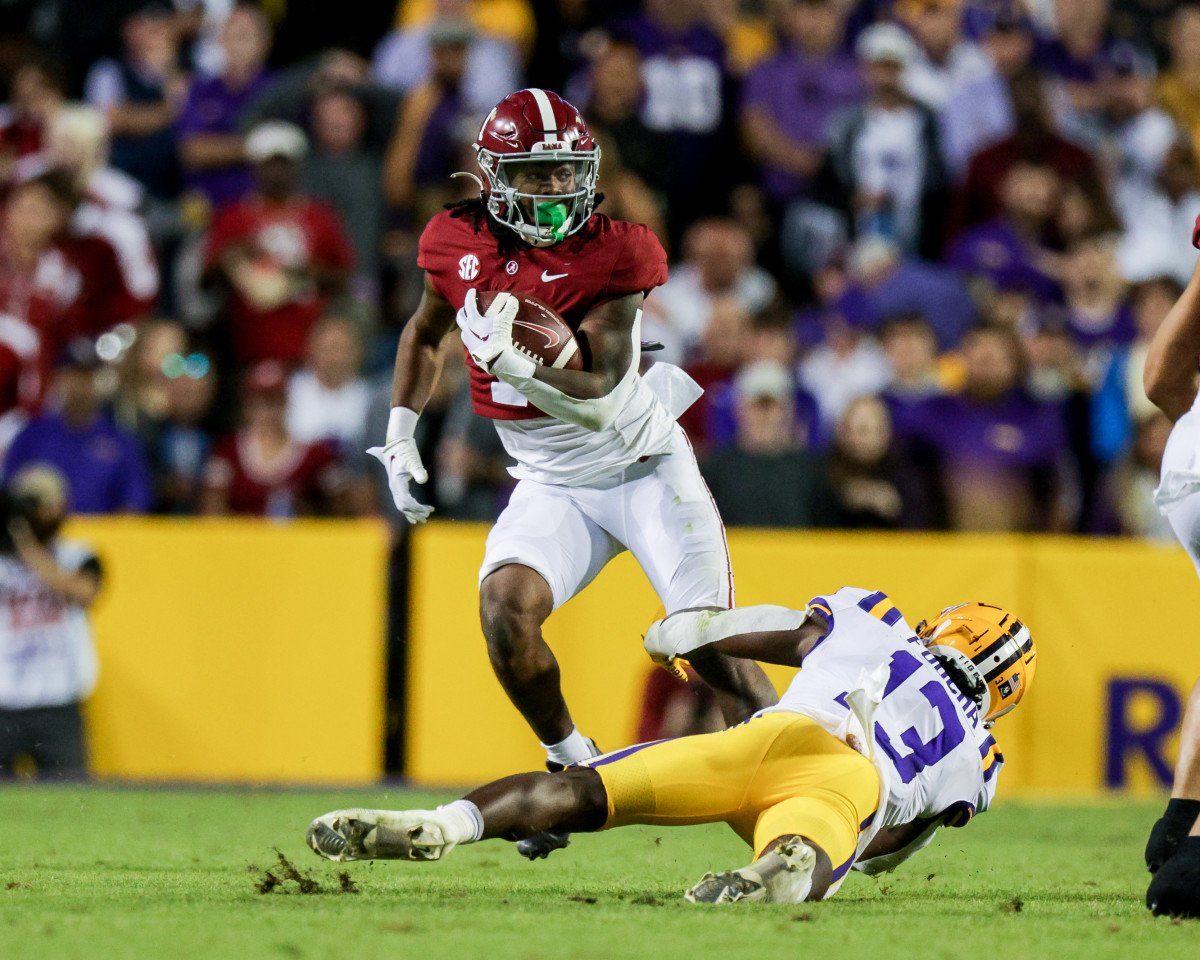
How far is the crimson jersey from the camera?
17.0 feet

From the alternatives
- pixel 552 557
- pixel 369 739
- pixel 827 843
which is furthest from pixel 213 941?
pixel 369 739

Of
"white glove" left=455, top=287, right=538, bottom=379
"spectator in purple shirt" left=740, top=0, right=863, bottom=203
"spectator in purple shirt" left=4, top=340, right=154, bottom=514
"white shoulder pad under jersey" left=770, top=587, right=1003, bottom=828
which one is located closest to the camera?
"white shoulder pad under jersey" left=770, top=587, right=1003, bottom=828

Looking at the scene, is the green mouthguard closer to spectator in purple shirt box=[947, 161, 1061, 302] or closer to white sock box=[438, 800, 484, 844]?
white sock box=[438, 800, 484, 844]

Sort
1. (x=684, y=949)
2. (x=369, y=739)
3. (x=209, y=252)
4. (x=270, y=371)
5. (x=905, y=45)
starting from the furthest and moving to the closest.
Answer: (x=905, y=45), (x=209, y=252), (x=270, y=371), (x=369, y=739), (x=684, y=949)

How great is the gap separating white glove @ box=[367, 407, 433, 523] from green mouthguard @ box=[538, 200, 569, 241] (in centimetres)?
74

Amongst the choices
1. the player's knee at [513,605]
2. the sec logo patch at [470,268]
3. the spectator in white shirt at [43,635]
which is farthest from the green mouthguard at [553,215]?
the spectator in white shirt at [43,635]

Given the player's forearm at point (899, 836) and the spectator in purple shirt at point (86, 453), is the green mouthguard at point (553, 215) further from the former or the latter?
the spectator in purple shirt at point (86, 453)

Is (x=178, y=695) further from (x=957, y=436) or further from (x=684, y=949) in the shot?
(x=684, y=949)

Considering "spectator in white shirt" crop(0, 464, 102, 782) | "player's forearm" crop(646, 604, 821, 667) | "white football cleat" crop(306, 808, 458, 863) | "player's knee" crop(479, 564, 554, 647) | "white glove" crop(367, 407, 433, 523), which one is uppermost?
"white glove" crop(367, 407, 433, 523)

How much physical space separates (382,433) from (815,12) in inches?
169

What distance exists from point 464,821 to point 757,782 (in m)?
0.70

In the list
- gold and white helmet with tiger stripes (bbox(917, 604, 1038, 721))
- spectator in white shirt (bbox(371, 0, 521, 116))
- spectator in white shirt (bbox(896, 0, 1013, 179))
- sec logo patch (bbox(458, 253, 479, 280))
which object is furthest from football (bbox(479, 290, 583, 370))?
spectator in white shirt (bbox(896, 0, 1013, 179))

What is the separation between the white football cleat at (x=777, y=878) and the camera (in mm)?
3924

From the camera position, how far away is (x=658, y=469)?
Answer: 17.5ft
